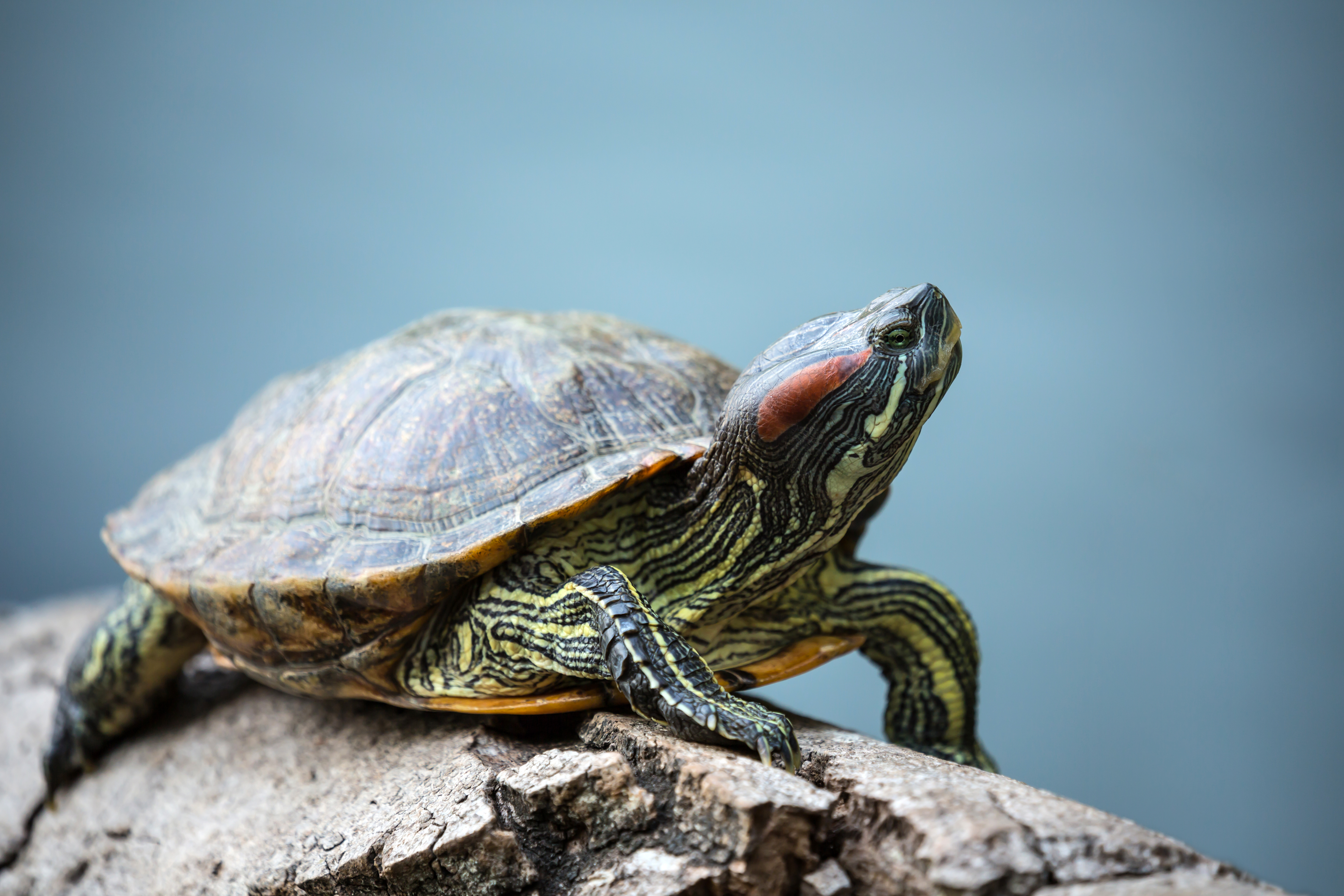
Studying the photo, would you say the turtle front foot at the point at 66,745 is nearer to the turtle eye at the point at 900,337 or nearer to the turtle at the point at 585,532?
the turtle at the point at 585,532

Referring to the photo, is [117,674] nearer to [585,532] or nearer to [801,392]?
[585,532]

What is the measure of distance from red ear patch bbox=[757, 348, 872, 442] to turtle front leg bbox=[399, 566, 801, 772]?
54cm

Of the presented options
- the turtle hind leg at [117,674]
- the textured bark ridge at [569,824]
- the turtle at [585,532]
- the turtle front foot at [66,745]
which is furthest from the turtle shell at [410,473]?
the turtle front foot at [66,745]

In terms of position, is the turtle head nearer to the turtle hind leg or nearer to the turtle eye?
the turtle eye

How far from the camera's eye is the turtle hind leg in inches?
123

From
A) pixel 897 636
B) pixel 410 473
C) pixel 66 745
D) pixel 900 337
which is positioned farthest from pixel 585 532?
pixel 66 745

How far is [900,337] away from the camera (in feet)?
6.47

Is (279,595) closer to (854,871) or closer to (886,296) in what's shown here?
(854,871)

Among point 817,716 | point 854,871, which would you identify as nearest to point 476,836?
point 854,871

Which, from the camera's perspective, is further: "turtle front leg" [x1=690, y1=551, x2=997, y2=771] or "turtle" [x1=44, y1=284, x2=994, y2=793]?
"turtle front leg" [x1=690, y1=551, x2=997, y2=771]

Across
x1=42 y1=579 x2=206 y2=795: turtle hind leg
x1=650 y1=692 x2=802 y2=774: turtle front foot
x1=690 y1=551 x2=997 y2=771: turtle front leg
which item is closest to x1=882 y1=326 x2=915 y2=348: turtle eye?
x1=690 y1=551 x2=997 y2=771: turtle front leg

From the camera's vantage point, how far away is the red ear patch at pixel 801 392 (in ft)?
6.43

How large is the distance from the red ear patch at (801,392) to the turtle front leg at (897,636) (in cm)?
67

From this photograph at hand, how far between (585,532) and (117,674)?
85.1 inches
